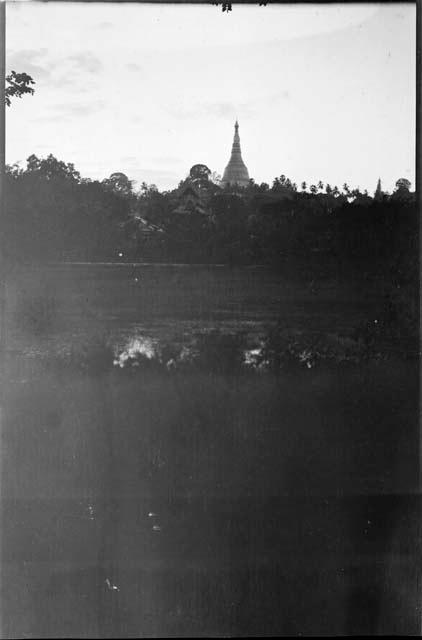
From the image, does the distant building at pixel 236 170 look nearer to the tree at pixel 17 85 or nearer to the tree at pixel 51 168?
the tree at pixel 51 168

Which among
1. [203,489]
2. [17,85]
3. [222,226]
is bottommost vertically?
[203,489]

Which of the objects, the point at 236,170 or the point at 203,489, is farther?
the point at 236,170

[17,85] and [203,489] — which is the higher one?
[17,85]

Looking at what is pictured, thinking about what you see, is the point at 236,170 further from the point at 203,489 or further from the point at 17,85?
A: the point at 203,489

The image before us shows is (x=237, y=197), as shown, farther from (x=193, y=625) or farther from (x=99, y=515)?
(x=193, y=625)

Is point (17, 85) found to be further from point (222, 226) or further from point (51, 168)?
point (222, 226)

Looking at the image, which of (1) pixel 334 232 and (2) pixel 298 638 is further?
(1) pixel 334 232

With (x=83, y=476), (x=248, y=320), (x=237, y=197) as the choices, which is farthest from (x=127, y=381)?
(x=237, y=197)

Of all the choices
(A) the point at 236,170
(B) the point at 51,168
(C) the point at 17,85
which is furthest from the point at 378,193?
(C) the point at 17,85
